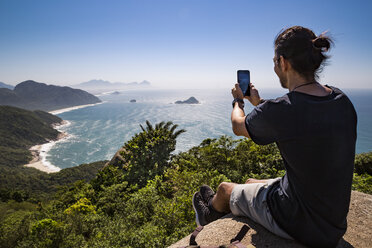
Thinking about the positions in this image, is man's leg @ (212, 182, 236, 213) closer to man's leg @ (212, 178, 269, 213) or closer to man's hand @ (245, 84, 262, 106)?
man's leg @ (212, 178, 269, 213)

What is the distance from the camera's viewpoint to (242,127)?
185 cm

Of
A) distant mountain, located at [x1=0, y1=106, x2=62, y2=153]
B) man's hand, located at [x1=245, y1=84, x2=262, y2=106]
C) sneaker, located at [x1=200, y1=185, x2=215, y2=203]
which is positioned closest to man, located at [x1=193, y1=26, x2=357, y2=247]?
man's hand, located at [x1=245, y1=84, x2=262, y2=106]

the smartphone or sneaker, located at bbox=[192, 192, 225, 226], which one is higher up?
the smartphone

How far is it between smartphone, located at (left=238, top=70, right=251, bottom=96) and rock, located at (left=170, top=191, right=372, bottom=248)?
5.22 feet

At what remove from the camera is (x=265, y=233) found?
2141mm

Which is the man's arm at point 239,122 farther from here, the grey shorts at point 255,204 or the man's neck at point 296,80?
the grey shorts at point 255,204

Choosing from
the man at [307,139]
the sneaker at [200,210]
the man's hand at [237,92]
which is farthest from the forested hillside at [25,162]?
the man at [307,139]

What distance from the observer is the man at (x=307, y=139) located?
143 centimetres

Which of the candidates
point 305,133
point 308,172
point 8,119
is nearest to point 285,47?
point 305,133

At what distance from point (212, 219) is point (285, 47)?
231 cm

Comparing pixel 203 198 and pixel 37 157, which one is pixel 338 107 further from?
pixel 37 157

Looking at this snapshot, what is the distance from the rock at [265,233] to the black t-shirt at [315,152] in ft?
1.38

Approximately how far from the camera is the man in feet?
4.68

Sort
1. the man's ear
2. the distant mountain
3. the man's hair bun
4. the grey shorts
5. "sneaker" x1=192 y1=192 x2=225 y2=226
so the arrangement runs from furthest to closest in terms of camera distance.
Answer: the distant mountain, "sneaker" x1=192 y1=192 x2=225 y2=226, the grey shorts, the man's ear, the man's hair bun
